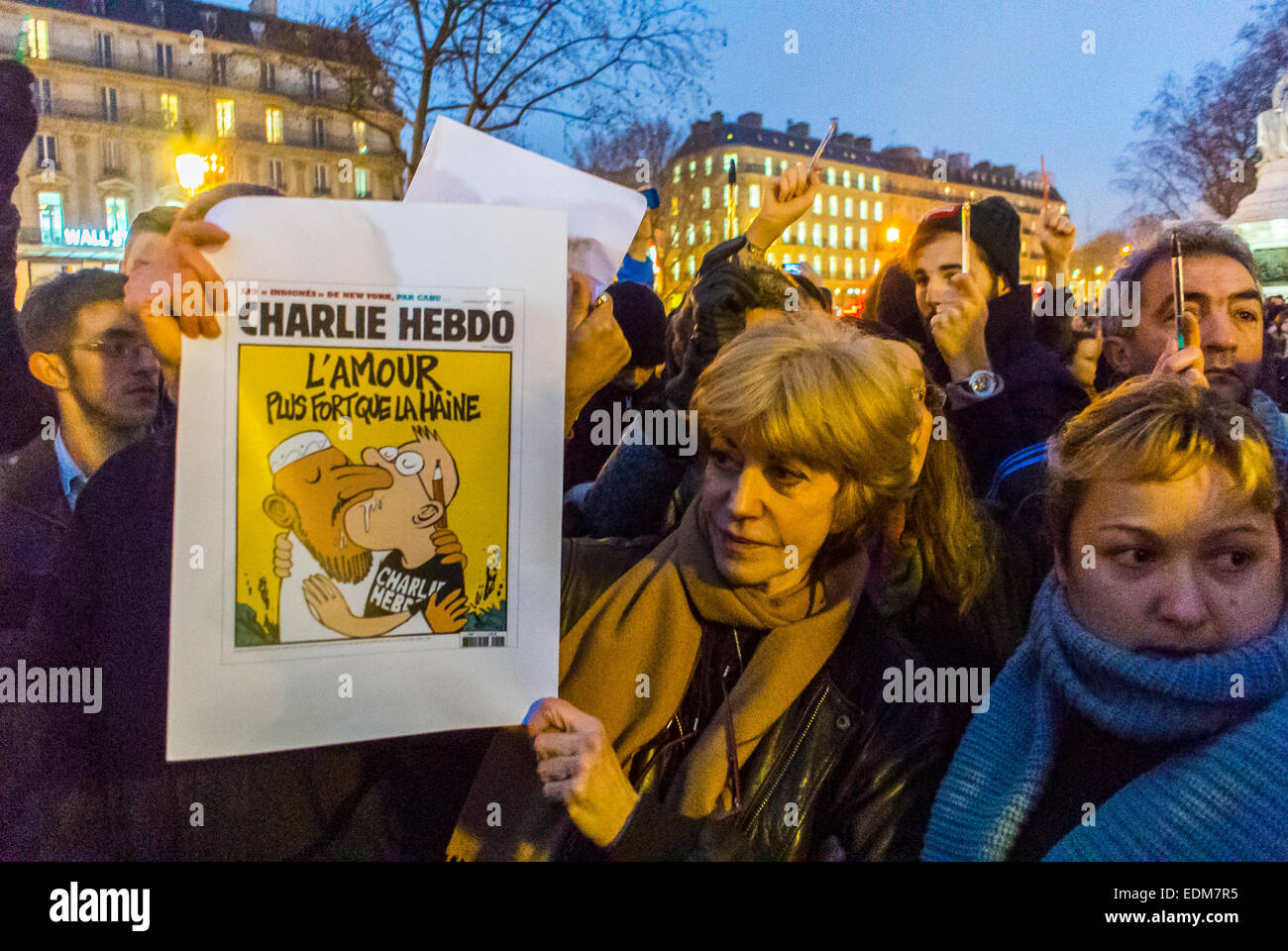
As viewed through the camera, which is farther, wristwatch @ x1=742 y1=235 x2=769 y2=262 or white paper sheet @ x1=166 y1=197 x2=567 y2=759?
wristwatch @ x1=742 y1=235 x2=769 y2=262

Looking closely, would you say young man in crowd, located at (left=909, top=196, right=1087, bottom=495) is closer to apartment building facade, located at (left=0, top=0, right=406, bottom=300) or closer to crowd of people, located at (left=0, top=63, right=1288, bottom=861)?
crowd of people, located at (left=0, top=63, right=1288, bottom=861)

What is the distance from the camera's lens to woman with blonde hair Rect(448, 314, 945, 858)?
2193mm

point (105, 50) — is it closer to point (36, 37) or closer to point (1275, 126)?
point (36, 37)

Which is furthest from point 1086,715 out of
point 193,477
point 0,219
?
point 0,219

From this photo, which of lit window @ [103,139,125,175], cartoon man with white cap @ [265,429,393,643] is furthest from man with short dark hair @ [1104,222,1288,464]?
lit window @ [103,139,125,175]

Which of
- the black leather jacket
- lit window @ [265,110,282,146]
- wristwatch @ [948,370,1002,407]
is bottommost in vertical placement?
the black leather jacket

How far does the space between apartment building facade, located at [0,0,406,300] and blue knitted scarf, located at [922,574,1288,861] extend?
1.88m

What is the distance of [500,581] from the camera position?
2227 millimetres

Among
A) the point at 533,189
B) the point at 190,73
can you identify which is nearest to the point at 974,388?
the point at 533,189

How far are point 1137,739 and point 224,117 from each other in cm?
247

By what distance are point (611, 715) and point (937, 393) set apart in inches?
40.9

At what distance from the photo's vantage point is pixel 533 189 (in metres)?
2.22

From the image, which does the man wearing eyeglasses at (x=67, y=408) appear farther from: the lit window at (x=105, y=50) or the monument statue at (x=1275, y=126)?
the monument statue at (x=1275, y=126)

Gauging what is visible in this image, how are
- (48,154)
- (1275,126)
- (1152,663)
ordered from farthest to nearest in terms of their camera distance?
(1275,126), (48,154), (1152,663)
